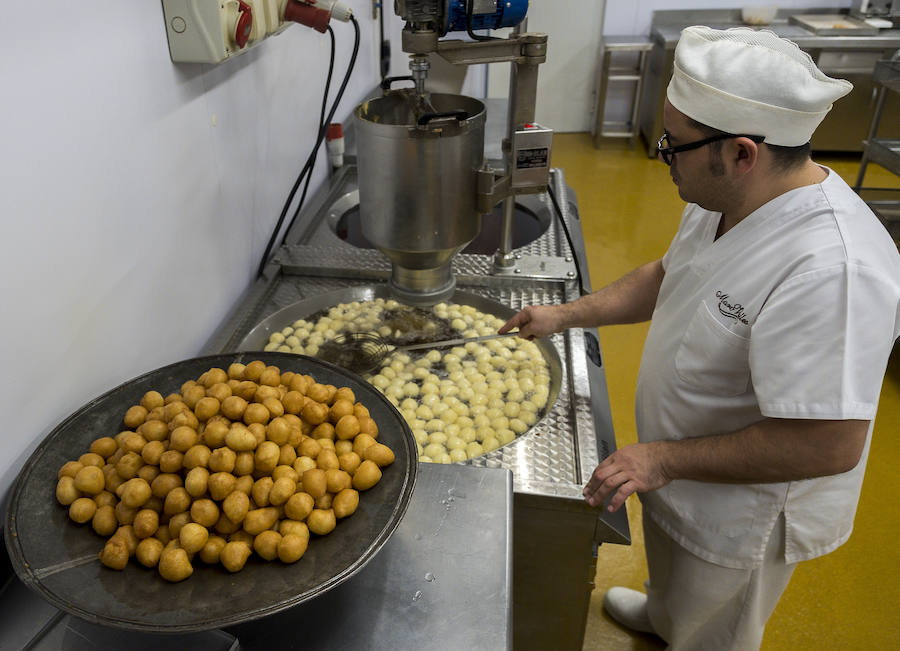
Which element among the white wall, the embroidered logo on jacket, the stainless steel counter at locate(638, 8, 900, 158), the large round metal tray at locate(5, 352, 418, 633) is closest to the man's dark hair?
the embroidered logo on jacket

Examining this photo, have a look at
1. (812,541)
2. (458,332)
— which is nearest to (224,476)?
(458,332)

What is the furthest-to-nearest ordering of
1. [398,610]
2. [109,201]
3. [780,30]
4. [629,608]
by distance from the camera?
[780,30] < [629,608] < [109,201] < [398,610]

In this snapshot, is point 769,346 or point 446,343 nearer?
point 769,346

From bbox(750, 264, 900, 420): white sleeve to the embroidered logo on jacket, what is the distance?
0.10m

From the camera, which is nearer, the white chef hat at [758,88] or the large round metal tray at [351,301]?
the white chef hat at [758,88]

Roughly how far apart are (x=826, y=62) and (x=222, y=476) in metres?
6.44

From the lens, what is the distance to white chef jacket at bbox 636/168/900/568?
111 centimetres

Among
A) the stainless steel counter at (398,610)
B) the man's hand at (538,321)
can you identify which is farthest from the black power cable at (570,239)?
the stainless steel counter at (398,610)

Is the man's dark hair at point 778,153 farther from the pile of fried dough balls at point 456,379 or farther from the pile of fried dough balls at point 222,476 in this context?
the pile of fried dough balls at point 222,476

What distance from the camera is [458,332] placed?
1.83 m

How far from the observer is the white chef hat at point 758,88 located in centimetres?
114

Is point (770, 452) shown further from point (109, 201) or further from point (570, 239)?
point (109, 201)

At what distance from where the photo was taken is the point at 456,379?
66.8 inches

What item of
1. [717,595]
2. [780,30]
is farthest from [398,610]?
[780,30]
